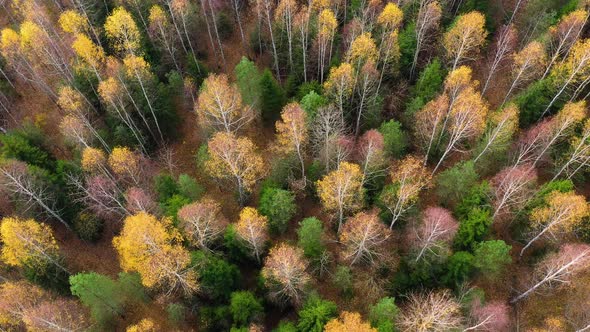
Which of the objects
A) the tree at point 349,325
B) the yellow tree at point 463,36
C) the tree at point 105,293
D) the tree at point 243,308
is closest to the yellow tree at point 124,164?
the tree at point 105,293

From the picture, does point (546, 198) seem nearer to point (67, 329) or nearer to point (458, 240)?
point (458, 240)

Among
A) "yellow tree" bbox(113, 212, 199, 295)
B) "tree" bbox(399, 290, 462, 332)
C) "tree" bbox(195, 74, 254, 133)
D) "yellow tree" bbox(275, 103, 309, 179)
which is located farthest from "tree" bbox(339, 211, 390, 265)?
"tree" bbox(195, 74, 254, 133)

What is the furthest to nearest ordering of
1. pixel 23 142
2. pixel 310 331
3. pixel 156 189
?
1. pixel 23 142
2. pixel 156 189
3. pixel 310 331

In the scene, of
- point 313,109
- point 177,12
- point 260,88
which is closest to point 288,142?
point 313,109

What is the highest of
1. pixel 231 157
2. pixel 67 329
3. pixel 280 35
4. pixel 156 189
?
pixel 280 35

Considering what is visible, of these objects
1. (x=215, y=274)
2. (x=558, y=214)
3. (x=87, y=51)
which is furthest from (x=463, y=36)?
(x=87, y=51)

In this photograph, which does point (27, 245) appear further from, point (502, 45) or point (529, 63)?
point (529, 63)

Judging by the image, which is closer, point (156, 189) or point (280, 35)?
point (156, 189)
